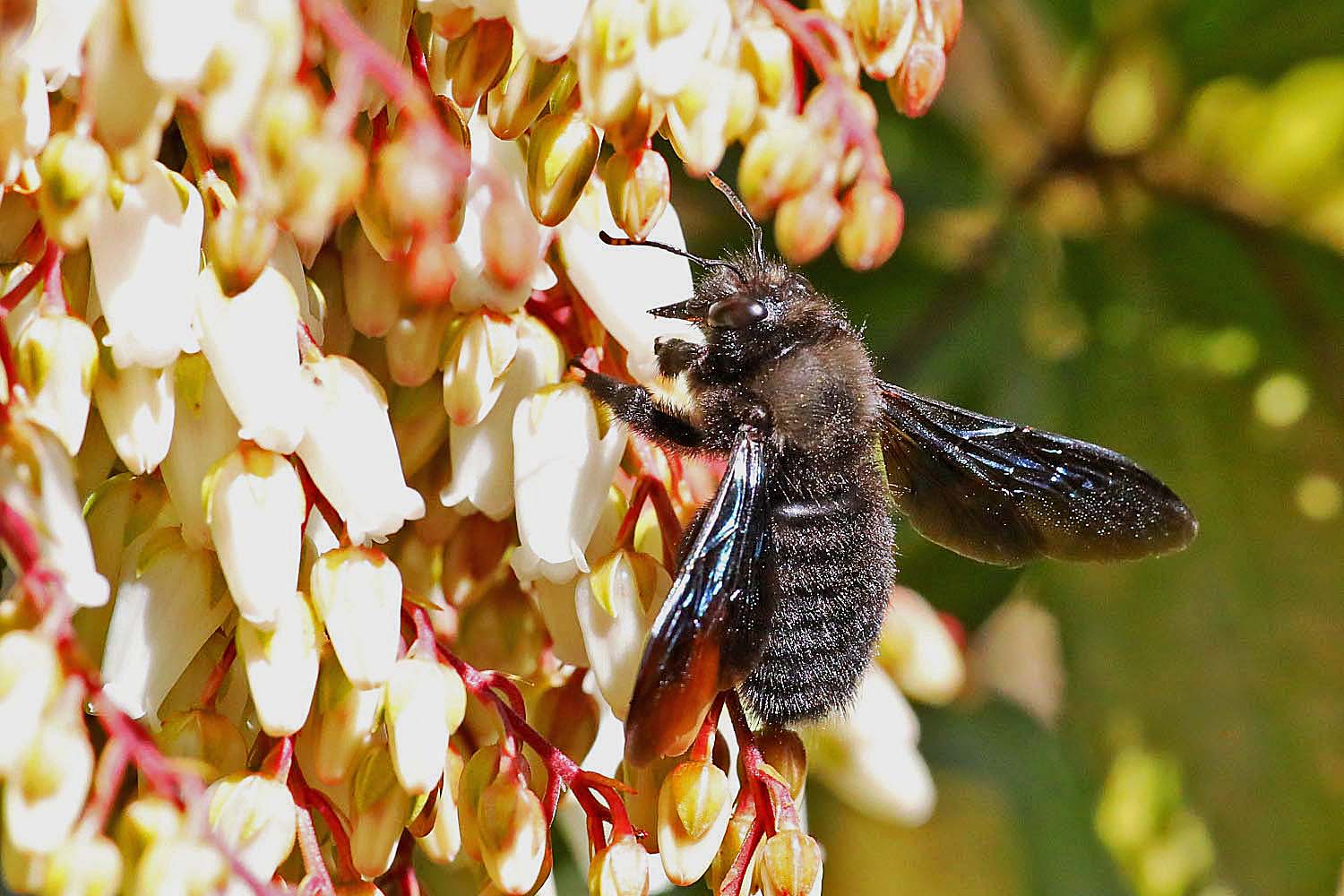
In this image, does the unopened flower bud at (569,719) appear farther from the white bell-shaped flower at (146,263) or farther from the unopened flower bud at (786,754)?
the white bell-shaped flower at (146,263)

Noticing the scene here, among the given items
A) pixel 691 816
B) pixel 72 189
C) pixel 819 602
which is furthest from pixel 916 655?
pixel 72 189

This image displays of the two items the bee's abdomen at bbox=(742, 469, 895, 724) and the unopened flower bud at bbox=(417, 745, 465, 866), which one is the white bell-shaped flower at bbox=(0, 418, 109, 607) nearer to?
the unopened flower bud at bbox=(417, 745, 465, 866)

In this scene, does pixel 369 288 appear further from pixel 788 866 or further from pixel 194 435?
pixel 788 866

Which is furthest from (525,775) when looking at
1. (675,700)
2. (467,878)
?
(467,878)

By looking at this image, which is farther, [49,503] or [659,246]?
[659,246]

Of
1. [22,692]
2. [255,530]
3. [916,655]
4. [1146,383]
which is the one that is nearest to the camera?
[22,692]

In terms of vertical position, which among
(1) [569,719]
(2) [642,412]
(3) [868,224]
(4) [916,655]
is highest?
(3) [868,224]

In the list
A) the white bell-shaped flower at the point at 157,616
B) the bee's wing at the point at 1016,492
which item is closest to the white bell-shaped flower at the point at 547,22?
the white bell-shaped flower at the point at 157,616
